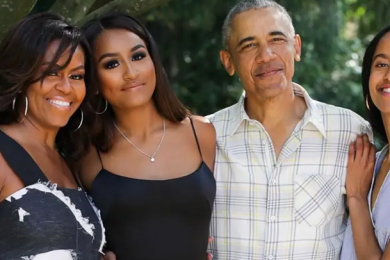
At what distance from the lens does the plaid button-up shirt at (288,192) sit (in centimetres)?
320

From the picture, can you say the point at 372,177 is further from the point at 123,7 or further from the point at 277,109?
the point at 123,7

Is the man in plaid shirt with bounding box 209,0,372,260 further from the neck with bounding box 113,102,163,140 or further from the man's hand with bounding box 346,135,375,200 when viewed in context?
the neck with bounding box 113,102,163,140

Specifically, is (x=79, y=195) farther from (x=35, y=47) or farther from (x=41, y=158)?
(x=35, y=47)

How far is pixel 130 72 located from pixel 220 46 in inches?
103

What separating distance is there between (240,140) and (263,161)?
190 mm

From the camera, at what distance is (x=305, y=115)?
10.9 feet

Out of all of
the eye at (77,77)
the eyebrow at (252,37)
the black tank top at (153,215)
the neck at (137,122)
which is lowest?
the black tank top at (153,215)

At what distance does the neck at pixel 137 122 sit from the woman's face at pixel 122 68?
14cm

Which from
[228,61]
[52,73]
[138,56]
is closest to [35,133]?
[52,73]

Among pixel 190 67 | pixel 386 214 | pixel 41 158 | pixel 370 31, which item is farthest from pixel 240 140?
pixel 370 31

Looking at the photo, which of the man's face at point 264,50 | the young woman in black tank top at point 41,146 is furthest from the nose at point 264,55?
the young woman in black tank top at point 41,146

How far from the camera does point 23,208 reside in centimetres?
265

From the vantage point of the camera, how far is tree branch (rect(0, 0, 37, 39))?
3258 mm

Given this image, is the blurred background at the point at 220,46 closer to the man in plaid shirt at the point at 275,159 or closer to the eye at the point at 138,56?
the man in plaid shirt at the point at 275,159
